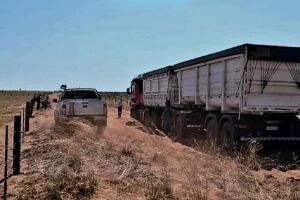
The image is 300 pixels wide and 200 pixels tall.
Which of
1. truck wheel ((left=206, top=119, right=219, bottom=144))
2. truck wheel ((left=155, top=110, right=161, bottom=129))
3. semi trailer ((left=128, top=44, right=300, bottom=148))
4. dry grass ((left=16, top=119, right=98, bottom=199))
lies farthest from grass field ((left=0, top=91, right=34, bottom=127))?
dry grass ((left=16, top=119, right=98, bottom=199))

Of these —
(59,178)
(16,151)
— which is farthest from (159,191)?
(16,151)

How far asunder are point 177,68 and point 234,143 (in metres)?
6.92

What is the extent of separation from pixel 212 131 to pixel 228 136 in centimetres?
159

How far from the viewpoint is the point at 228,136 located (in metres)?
14.4

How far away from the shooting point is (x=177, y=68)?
20016mm

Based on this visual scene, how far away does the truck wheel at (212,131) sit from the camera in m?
15.3

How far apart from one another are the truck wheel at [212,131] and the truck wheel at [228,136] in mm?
419

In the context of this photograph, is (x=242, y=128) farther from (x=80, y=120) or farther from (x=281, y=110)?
(x=80, y=120)

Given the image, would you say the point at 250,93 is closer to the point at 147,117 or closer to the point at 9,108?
the point at 147,117

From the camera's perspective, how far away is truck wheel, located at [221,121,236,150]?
45.5 feet

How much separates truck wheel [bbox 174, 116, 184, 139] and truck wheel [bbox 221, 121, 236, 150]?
4.30m

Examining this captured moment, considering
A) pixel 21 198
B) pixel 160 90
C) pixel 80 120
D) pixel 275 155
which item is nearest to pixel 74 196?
pixel 21 198

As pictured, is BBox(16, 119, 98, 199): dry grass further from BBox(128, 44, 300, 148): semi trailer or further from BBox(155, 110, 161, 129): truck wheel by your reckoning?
BBox(155, 110, 161, 129): truck wheel

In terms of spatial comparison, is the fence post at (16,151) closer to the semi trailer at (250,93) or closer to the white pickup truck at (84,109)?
the semi trailer at (250,93)
